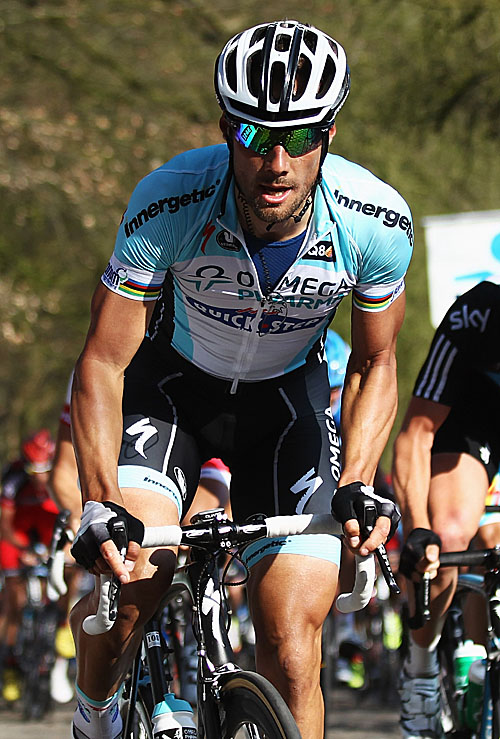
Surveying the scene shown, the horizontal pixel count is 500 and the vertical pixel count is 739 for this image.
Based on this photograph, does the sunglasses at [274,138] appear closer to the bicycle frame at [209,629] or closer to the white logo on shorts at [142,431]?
the white logo on shorts at [142,431]

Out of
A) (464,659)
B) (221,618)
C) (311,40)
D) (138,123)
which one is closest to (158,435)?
(221,618)

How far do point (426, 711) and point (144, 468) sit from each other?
1.84 meters

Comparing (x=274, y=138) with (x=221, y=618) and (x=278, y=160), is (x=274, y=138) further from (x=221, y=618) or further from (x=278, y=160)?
(x=221, y=618)

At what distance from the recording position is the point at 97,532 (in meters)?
3.28

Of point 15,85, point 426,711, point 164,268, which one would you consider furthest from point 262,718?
point 15,85

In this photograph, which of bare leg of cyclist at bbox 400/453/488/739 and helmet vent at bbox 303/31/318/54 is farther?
bare leg of cyclist at bbox 400/453/488/739

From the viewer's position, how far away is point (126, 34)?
16562mm

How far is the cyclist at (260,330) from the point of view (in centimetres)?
371

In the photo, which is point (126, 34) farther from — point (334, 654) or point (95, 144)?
point (334, 654)

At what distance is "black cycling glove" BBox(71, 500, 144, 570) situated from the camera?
328cm

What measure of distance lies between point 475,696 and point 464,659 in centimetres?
28

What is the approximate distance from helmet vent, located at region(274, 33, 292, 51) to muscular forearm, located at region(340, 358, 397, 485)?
103 centimetres

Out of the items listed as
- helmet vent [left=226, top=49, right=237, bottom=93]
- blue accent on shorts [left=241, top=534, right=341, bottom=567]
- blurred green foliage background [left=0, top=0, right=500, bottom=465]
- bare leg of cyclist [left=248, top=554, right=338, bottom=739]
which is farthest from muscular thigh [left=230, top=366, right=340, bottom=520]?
blurred green foliage background [left=0, top=0, right=500, bottom=465]

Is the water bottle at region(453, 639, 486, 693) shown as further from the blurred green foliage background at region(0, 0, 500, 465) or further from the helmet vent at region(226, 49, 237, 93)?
the blurred green foliage background at region(0, 0, 500, 465)
